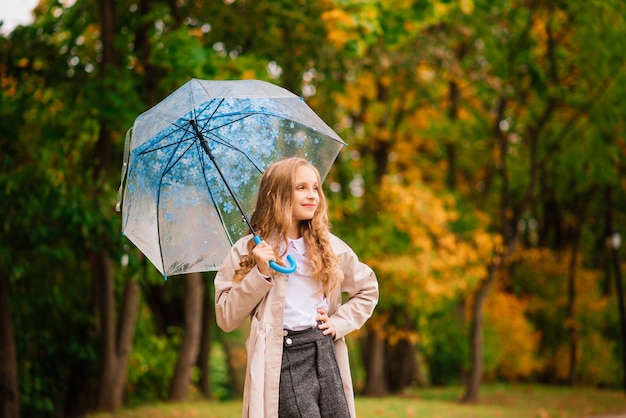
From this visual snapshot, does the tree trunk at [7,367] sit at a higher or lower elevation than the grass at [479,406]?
higher

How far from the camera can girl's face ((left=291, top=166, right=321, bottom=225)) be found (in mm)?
3686

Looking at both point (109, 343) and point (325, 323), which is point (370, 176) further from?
point (325, 323)

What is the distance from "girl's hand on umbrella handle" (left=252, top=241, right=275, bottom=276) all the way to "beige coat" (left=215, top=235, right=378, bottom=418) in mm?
35

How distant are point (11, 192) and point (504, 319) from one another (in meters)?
13.4

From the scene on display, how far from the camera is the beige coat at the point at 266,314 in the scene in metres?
3.45

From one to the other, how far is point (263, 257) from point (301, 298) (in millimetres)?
329

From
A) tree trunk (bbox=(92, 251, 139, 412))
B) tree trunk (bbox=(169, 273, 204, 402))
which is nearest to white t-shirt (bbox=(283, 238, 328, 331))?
tree trunk (bbox=(92, 251, 139, 412))

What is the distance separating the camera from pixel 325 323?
3607 millimetres

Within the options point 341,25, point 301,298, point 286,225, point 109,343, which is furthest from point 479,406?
point 286,225

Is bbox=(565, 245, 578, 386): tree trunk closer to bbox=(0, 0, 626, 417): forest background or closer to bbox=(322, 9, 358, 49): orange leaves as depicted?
bbox=(0, 0, 626, 417): forest background

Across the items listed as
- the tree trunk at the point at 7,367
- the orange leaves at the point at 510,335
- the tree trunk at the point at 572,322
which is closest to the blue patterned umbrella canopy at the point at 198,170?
the tree trunk at the point at 7,367

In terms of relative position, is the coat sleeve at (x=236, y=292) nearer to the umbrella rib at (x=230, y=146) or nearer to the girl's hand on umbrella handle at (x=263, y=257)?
the girl's hand on umbrella handle at (x=263, y=257)

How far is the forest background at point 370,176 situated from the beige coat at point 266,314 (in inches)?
177

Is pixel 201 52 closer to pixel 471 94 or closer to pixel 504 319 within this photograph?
pixel 471 94
